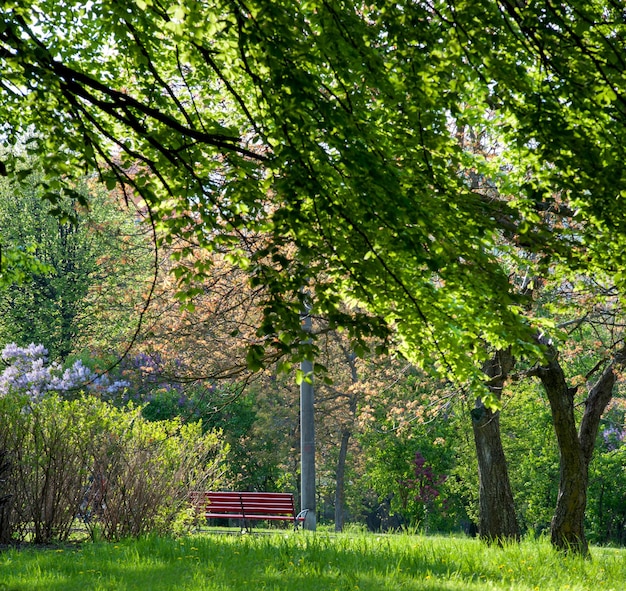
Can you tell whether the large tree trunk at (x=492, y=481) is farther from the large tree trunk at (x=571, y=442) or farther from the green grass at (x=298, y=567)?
the green grass at (x=298, y=567)

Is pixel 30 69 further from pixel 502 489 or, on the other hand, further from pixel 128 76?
pixel 502 489

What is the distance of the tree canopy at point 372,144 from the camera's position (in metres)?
5.59

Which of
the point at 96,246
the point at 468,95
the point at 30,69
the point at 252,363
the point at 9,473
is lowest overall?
the point at 9,473

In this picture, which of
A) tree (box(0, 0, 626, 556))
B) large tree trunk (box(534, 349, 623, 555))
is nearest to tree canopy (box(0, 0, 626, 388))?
tree (box(0, 0, 626, 556))

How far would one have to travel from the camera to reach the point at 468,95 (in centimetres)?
855

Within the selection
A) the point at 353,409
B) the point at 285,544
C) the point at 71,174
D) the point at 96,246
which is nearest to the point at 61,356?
the point at 96,246

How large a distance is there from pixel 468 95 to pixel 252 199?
3.01 metres

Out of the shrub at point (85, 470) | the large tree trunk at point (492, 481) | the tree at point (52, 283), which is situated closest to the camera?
the shrub at point (85, 470)

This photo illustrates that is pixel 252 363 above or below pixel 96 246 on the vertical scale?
below

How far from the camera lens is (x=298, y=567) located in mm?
8188

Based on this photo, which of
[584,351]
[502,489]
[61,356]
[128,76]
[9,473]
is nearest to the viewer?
[128,76]

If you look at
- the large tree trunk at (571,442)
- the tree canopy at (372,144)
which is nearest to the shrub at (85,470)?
the tree canopy at (372,144)

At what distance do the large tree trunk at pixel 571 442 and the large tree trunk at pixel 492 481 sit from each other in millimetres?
1146

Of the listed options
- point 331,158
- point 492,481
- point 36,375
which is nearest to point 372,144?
point 331,158
